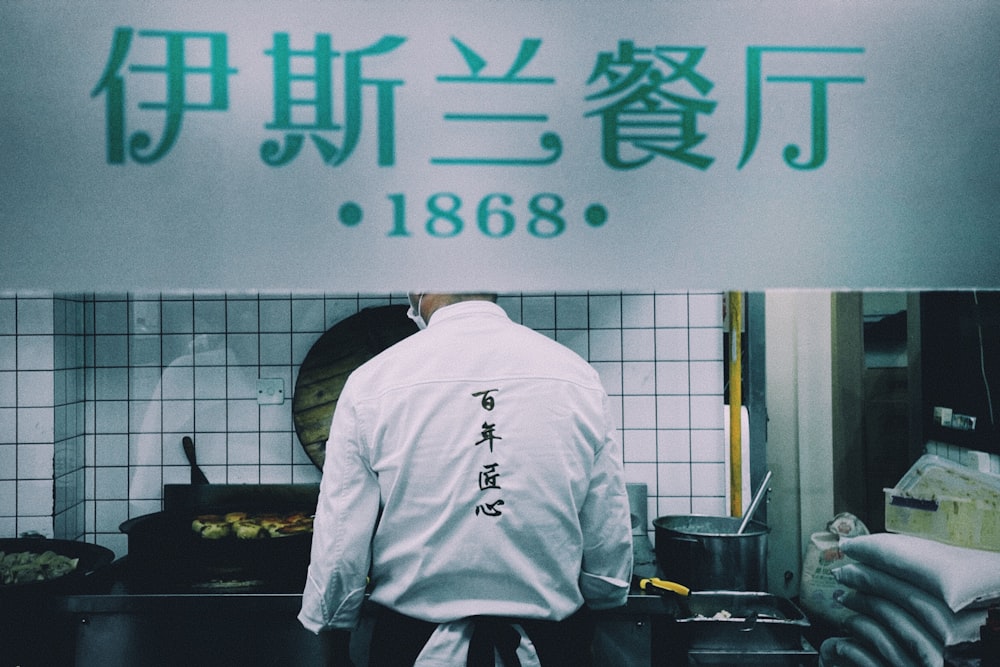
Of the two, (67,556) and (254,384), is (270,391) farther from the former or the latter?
(67,556)

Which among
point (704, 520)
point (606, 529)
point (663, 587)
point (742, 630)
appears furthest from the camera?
point (704, 520)

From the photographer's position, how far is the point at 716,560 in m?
2.47

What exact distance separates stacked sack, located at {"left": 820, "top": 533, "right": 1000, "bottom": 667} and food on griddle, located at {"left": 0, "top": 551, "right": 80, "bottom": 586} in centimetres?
258

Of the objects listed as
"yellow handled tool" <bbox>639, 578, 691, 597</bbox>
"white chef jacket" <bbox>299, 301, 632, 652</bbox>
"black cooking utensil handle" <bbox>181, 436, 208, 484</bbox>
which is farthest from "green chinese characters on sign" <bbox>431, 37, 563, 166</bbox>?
"black cooking utensil handle" <bbox>181, 436, 208, 484</bbox>

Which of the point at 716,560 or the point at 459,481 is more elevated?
the point at 459,481

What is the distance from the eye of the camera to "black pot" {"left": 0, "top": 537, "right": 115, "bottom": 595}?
6.88 feet

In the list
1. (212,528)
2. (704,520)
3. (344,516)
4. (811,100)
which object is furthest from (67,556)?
(811,100)

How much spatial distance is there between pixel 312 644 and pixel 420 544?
0.90 meters

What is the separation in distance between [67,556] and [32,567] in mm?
173

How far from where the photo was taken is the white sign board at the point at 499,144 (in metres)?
0.77

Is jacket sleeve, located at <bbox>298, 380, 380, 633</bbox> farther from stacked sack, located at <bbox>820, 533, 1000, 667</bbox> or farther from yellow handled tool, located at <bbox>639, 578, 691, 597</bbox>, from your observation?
A: stacked sack, located at <bbox>820, 533, 1000, 667</bbox>

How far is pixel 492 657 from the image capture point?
5.20ft

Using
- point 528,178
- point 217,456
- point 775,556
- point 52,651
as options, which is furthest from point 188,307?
point 775,556

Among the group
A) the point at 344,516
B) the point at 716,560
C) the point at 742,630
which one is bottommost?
the point at 742,630
